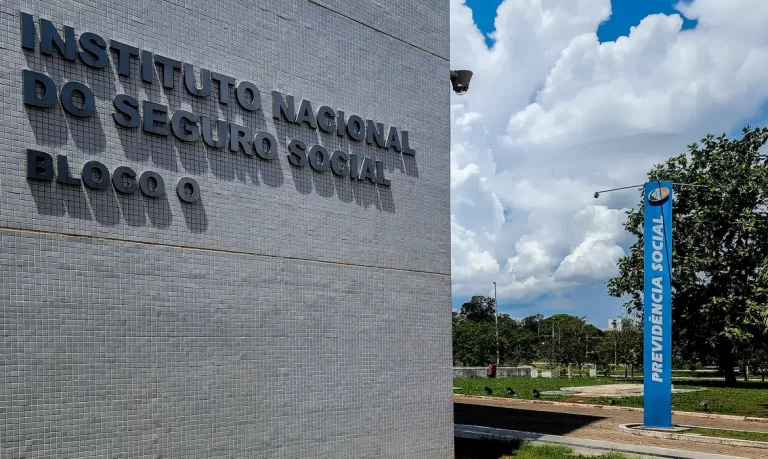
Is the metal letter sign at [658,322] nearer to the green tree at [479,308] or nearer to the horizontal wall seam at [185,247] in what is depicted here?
the horizontal wall seam at [185,247]

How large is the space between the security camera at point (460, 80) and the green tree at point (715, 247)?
2500 cm

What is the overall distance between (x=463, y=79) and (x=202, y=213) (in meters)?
6.55

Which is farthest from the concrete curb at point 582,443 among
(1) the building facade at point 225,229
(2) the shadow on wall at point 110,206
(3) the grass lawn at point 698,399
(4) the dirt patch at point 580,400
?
(4) the dirt patch at point 580,400

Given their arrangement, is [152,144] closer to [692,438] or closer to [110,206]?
[110,206]

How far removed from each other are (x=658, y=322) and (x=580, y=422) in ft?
14.0

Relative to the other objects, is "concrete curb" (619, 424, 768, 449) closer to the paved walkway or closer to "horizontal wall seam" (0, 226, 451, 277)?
the paved walkway

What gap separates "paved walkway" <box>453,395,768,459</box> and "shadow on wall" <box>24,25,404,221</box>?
393 inches

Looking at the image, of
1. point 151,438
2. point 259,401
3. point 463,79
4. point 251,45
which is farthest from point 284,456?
point 463,79

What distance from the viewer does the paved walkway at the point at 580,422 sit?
1639cm

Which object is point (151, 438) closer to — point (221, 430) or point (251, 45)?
point (221, 430)

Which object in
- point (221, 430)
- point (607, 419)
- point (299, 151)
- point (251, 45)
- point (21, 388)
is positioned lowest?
point (607, 419)

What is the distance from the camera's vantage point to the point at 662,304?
60.5ft

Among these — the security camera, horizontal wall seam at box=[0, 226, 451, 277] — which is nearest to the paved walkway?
horizontal wall seam at box=[0, 226, 451, 277]

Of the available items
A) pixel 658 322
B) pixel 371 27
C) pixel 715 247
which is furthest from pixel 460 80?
pixel 715 247
